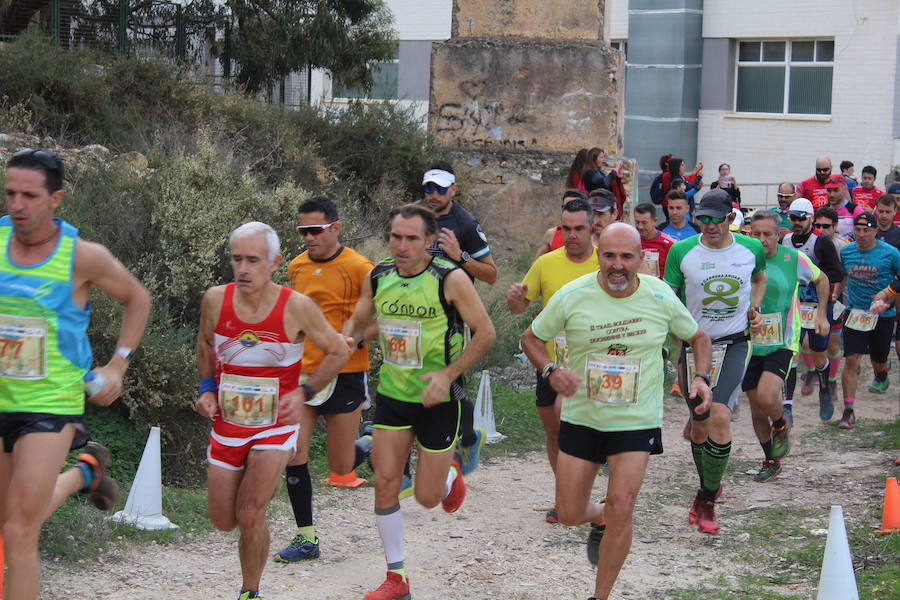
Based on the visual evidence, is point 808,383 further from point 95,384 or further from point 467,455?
point 95,384

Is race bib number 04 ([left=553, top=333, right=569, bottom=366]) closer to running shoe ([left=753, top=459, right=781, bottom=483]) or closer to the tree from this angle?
running shoe ([left=753, top=459, right=781, bottom=483])

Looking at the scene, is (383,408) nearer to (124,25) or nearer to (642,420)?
(642,420)

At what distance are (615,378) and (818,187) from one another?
1218 cm

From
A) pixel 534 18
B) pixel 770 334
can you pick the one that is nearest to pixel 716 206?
pixel 770 334

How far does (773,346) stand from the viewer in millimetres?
8555

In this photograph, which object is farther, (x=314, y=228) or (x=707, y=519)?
(x=707, y=519)

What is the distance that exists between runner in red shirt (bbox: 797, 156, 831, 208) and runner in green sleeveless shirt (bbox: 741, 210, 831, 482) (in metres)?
7.56

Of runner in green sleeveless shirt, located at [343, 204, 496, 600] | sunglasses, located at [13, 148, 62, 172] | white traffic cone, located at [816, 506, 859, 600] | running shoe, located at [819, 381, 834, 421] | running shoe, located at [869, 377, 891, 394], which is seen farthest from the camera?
running shoe, located at [869, 377, 891, 394]

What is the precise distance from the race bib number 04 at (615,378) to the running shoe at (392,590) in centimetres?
144

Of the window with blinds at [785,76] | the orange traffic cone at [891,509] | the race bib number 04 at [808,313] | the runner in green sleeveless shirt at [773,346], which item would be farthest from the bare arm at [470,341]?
the window with blinds at [785,76]

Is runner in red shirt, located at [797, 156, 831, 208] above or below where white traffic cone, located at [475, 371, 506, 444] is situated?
above

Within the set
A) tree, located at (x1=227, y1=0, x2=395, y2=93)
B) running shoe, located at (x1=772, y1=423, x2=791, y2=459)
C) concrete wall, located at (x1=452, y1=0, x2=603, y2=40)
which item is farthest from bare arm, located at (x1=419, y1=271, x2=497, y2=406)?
tree, located at (x1=227, y1=0, x2=395, y2=93)

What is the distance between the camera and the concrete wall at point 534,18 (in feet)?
54.5

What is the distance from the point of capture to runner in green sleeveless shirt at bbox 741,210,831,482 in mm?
8508
